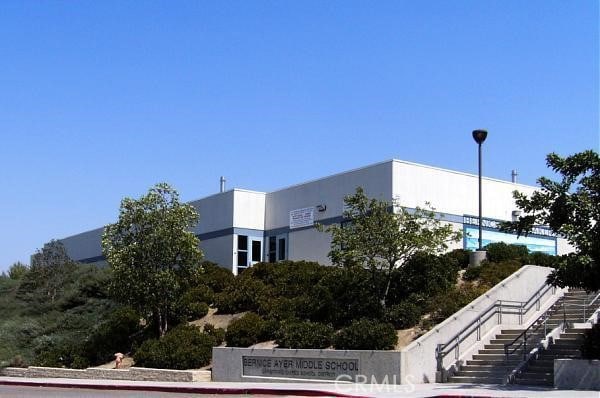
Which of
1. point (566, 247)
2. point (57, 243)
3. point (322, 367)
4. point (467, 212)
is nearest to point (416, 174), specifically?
point (467, 212)

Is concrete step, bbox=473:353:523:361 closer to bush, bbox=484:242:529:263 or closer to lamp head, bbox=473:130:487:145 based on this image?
bush, bbox=484:242:529:263

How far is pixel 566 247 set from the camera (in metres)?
39.9

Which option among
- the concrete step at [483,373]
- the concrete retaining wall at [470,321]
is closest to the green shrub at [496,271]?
the concrete retaining wall at [470,321]

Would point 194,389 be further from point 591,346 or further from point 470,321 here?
point 591,346

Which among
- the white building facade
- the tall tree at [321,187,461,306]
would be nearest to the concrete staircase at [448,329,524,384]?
the tall tree at [321,187,461,306]

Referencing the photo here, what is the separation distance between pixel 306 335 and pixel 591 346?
26.8 feet

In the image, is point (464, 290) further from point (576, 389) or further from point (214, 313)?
point (214, 313)

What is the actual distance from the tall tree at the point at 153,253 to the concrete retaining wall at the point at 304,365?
5.47 m

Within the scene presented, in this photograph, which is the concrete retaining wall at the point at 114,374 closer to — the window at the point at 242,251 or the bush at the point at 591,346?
the bush at the point at 591,346

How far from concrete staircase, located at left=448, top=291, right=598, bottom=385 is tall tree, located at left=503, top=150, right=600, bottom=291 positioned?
2.36 metres

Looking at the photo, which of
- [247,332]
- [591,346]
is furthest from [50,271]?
[591,346]

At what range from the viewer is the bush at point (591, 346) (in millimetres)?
18031

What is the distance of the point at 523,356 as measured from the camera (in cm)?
2019

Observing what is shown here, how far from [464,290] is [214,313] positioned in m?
10.4
